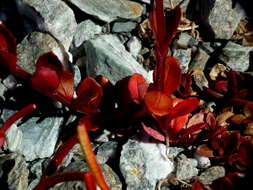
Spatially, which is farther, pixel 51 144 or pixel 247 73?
pixel 247 73

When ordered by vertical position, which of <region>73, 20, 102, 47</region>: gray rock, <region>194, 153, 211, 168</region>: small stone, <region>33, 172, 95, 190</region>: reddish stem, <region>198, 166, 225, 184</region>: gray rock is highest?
<region>73, 20, 102, 47</region>: gray rock

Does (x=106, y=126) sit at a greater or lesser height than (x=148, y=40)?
lesser

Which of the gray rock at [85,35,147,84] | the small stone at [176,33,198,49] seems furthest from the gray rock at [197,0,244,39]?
the gray rock at [85,35,147,84]

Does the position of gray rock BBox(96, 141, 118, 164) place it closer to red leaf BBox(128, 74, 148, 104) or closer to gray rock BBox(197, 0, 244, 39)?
red leaf BBox(128, 74, 148, 104)

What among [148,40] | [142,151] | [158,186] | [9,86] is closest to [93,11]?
[148,40]

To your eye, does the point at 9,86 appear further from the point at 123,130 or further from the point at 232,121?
the point at 232,121

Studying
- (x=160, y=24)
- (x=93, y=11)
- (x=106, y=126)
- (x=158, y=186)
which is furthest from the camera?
(x=93, y=11)

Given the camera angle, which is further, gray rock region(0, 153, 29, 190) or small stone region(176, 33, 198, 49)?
small stone region(176, 33, 198, 49)
